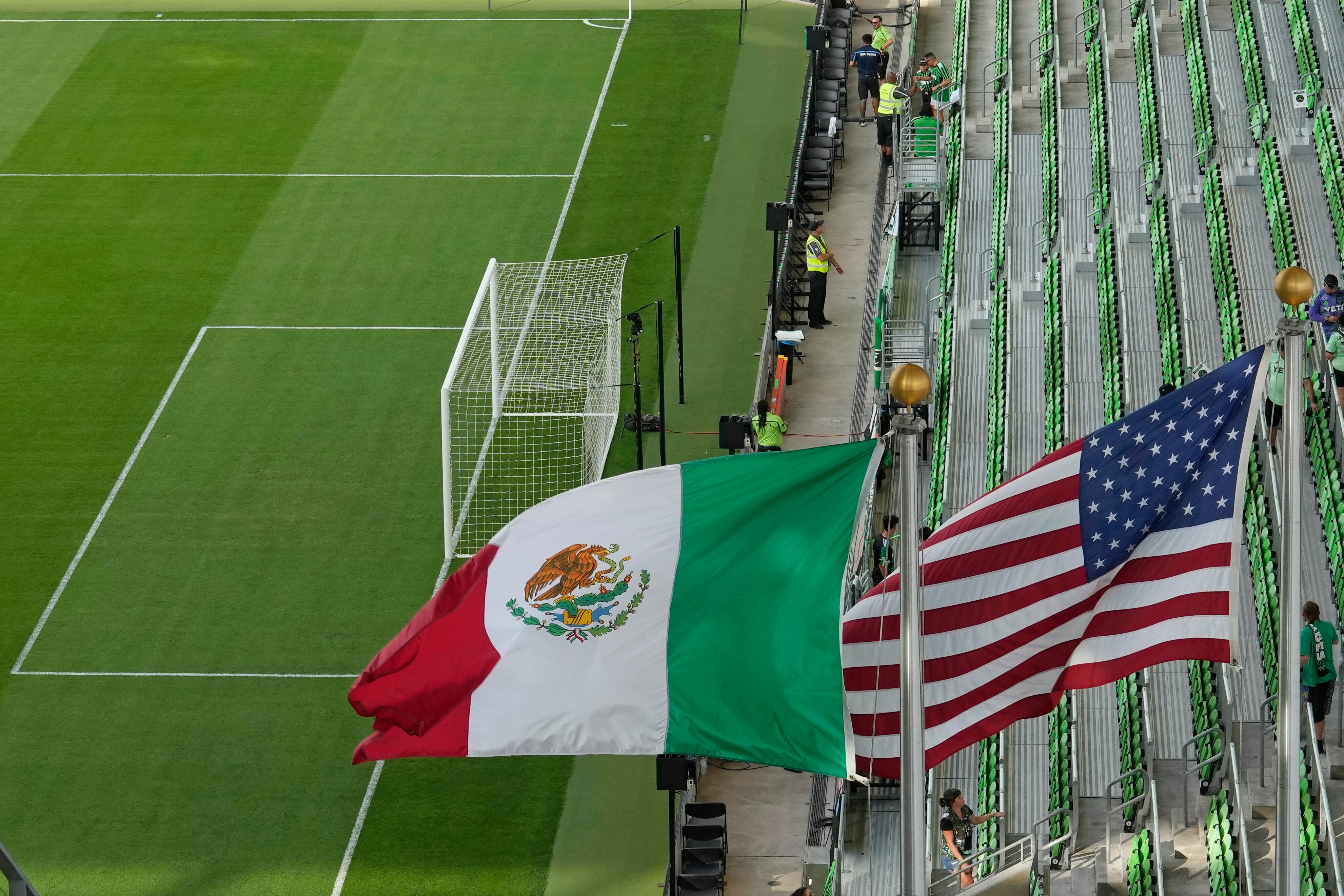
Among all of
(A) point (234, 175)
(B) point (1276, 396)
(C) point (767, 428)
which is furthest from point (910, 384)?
(A) point (234, 175)

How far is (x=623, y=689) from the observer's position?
938cm

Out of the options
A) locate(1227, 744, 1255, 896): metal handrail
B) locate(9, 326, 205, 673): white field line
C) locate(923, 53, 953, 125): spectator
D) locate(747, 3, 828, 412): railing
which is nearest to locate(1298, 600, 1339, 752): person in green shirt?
locate(1227, 744, 1255, 896): metal handrail

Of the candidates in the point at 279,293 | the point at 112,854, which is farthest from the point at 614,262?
the point at 112,854

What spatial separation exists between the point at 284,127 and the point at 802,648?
23782 mm

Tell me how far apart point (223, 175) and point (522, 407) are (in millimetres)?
9721

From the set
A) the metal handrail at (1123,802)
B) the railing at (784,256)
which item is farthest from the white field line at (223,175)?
the metal handrail at (1123,802)

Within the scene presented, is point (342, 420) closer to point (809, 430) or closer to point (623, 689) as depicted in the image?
point (809, 430)

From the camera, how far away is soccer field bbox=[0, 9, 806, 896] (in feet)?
57.8

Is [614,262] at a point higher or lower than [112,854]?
higher

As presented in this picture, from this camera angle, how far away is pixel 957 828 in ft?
49.3

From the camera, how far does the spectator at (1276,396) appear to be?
16.7m

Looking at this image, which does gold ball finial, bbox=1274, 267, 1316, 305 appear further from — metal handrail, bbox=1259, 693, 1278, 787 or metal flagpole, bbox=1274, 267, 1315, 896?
metal handrail, bbox=1259, 693, 1278, 787

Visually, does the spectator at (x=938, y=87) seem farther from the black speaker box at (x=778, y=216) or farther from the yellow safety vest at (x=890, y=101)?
the black speaker box at (x=778, y=216)

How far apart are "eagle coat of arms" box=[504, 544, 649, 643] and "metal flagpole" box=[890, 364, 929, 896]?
171cm
